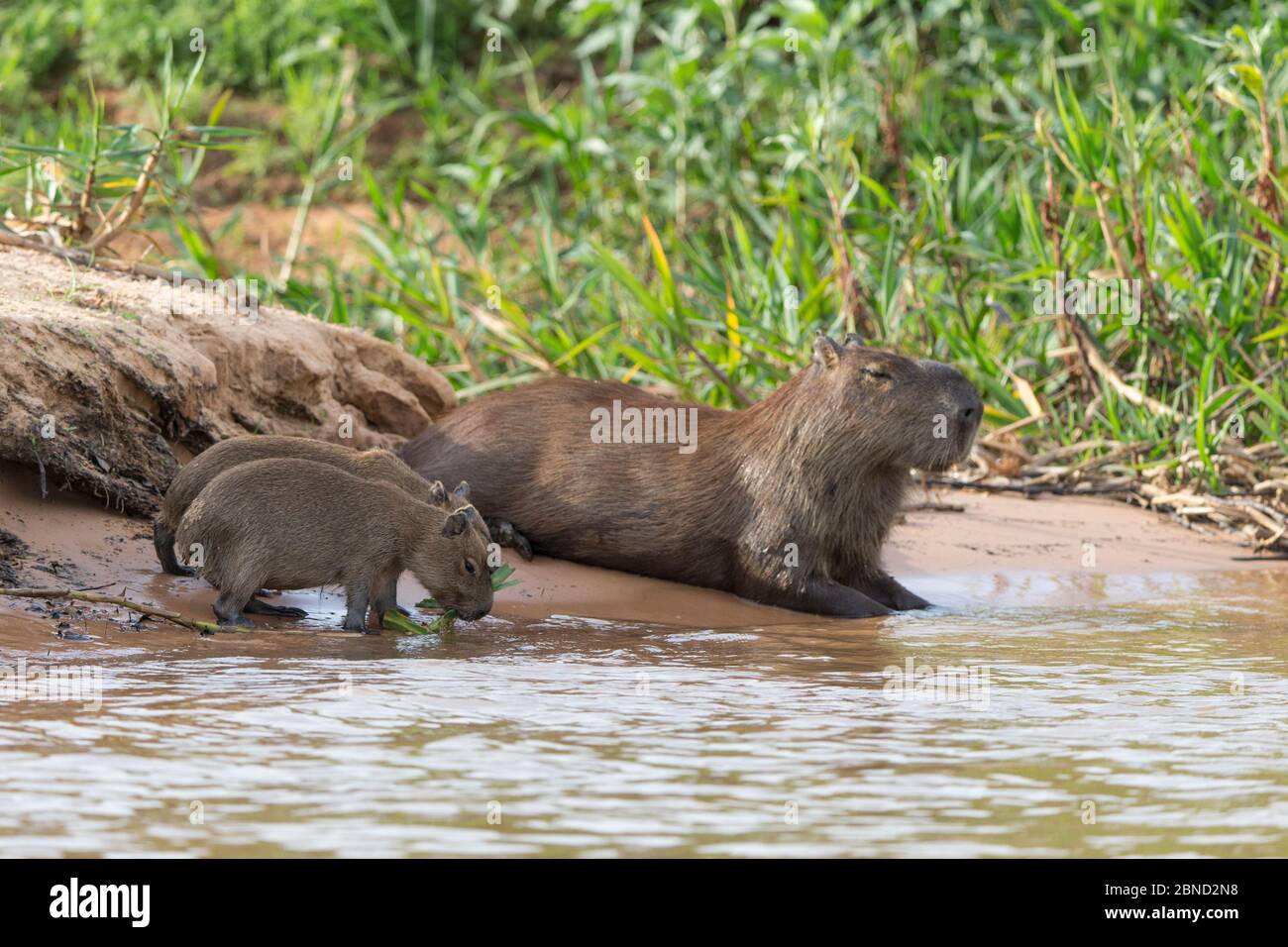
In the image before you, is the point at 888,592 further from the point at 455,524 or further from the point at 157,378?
the point at 157,378

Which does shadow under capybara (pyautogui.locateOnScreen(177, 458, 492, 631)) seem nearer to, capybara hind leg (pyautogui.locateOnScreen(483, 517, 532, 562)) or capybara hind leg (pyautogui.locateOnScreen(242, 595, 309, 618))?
capybara hind leg (pyautogui.locateOnScreen(242, 595, 309, 618))

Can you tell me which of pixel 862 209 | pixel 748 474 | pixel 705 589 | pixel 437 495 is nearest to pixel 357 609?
pixel 437 495

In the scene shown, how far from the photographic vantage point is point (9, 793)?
3.09 m

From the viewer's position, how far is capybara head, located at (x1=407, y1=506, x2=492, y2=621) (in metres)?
5.02

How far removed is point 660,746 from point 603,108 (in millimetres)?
6946

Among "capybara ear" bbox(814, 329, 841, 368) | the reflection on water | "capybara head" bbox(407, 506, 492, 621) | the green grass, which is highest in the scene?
the green grass

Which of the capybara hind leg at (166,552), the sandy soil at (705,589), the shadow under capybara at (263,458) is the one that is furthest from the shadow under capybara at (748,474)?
the capybara hind leg at (166,552)

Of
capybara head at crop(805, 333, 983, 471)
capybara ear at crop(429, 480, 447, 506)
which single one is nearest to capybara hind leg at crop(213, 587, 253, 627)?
capybara ear at crop(429, 480, 447, 506)

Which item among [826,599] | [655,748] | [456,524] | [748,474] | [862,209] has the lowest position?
[655,748]

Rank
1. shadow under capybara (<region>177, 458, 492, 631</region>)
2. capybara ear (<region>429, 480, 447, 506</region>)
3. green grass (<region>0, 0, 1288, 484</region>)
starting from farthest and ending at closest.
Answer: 1. green grass (<region>0, 0, 1288, 484</region>)
2. capybara ear (<region>429, 480, 447, 506</region>)
3. shadow under capybara (<region>177, 458, 492, 631</region>)

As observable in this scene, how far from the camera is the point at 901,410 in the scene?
18.9 feet

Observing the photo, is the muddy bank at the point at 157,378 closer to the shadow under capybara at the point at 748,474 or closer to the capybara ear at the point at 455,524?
the shadow under capybara at the point at 748,474

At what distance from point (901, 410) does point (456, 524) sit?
1.64m

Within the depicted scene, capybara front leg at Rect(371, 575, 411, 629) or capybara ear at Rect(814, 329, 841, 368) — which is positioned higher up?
capybara ear at Rect(814, 329, 841, 368)
